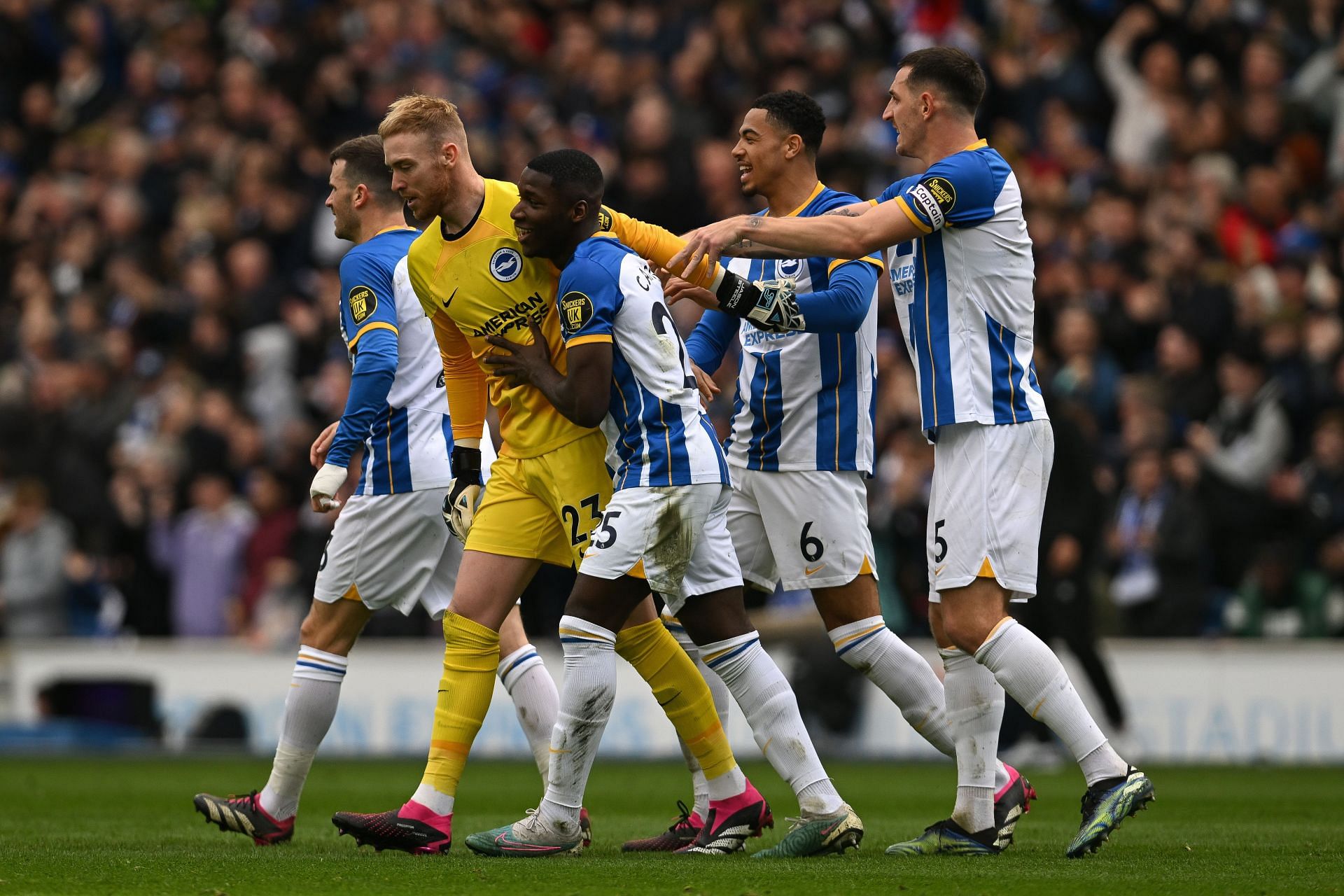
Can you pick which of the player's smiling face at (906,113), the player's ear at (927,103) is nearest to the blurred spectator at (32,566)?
the player's smiling face at (906,113)

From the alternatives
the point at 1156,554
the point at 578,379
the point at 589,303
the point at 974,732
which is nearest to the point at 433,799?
the point at 578,379

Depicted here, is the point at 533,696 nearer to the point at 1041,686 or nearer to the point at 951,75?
the point at 1041,686

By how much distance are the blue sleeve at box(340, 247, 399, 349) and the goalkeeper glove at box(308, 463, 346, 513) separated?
0.59 meters

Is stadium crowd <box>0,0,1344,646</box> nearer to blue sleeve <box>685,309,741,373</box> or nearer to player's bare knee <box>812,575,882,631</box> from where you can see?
blue sleeve <box>685,309,741,373</box>

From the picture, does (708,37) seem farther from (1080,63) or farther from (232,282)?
(232,282)

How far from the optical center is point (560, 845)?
6.70m

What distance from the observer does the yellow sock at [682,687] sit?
6887 millimetres

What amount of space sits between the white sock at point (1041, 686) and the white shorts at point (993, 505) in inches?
7.9

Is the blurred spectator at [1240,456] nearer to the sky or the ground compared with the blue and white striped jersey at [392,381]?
nearer to the ground

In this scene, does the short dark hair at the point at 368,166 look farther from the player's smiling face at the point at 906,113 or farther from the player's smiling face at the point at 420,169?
the player's smiling face at the point at 906,113

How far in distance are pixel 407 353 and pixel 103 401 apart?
11336 millimetres

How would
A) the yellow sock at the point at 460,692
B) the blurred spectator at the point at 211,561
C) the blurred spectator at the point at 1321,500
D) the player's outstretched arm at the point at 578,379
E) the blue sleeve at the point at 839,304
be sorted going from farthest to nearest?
the blurred spectator at the point at 211,561 < the blurred spectator at the point at 1321,500 < the blue sleeve at the point at 839,304 < the yellow sock at the point at 460,692 < the player's outstretched arm at the point at 578,379

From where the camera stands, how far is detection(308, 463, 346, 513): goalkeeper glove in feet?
23.0

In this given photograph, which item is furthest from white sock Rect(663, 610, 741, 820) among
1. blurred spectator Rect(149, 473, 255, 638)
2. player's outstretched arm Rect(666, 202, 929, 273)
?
blurred spectator Rect(149, 473, 255, 638)
